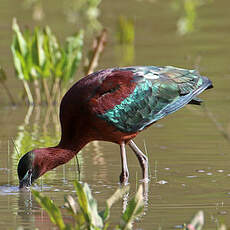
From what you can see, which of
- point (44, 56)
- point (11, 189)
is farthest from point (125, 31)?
point (11, 189)

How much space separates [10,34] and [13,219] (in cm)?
1102

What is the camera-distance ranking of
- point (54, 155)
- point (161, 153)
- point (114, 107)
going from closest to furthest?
point (54, 155) < point (114, 107) < point (161, 153)

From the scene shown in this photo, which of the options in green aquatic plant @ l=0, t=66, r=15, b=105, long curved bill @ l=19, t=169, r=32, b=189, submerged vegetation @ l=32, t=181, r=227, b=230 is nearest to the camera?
submerged vegetation @ l=32, t=181, r=227, b=230

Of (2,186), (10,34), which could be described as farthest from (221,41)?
(2,186)

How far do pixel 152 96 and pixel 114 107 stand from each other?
50cm

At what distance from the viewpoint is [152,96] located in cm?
845

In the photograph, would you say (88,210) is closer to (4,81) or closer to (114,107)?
(114,107)

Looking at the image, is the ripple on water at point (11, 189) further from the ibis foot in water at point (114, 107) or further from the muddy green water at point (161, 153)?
the ibis foot in water at point (114, 107)

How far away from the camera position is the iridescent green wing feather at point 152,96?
8273 millimetres

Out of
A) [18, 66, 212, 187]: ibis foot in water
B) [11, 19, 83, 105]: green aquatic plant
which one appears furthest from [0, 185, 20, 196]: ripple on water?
[11, 19, 83, 105]: green aquatic plant

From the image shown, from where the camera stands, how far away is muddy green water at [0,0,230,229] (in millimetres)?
7047

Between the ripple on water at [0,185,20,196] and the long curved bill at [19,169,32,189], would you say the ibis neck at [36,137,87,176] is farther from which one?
the ripple on water at [0,185,20,196]

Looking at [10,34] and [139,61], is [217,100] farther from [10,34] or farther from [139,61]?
[10,34]

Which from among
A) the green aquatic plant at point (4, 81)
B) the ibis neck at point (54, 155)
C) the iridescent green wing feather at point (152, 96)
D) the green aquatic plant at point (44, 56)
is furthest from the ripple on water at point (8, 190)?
the green aquatic plant at point (4, 81)
